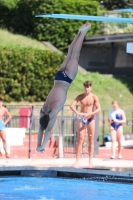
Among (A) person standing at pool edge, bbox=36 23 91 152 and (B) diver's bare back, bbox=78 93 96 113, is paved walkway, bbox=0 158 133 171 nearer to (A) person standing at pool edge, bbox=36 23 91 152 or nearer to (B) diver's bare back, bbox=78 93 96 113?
(B) diver's bare back, bbox=78 93 96 113

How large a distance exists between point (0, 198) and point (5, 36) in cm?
2047

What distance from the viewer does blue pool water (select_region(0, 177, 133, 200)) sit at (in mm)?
11023

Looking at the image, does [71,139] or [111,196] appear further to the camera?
[71,139]

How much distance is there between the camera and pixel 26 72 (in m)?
26.2

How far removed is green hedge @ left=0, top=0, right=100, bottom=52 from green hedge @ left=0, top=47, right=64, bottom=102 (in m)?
4.89

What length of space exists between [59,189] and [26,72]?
1464cm

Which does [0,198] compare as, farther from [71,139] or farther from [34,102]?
[34,102]

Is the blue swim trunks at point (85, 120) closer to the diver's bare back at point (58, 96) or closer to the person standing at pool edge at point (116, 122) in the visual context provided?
the person standing at pool edge at point (116, 122)

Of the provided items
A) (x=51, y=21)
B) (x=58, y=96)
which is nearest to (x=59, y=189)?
(x=58, y=96)

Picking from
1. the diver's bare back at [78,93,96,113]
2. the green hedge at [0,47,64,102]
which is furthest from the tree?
the diver's bare back at [78,93,96,113]

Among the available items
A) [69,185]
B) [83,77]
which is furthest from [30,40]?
[69,185]

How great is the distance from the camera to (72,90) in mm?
28234

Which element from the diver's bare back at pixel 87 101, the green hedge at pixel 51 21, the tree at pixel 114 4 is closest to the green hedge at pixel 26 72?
the green hedge at pixel 51 21

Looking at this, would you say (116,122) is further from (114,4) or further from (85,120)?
(114,4)
